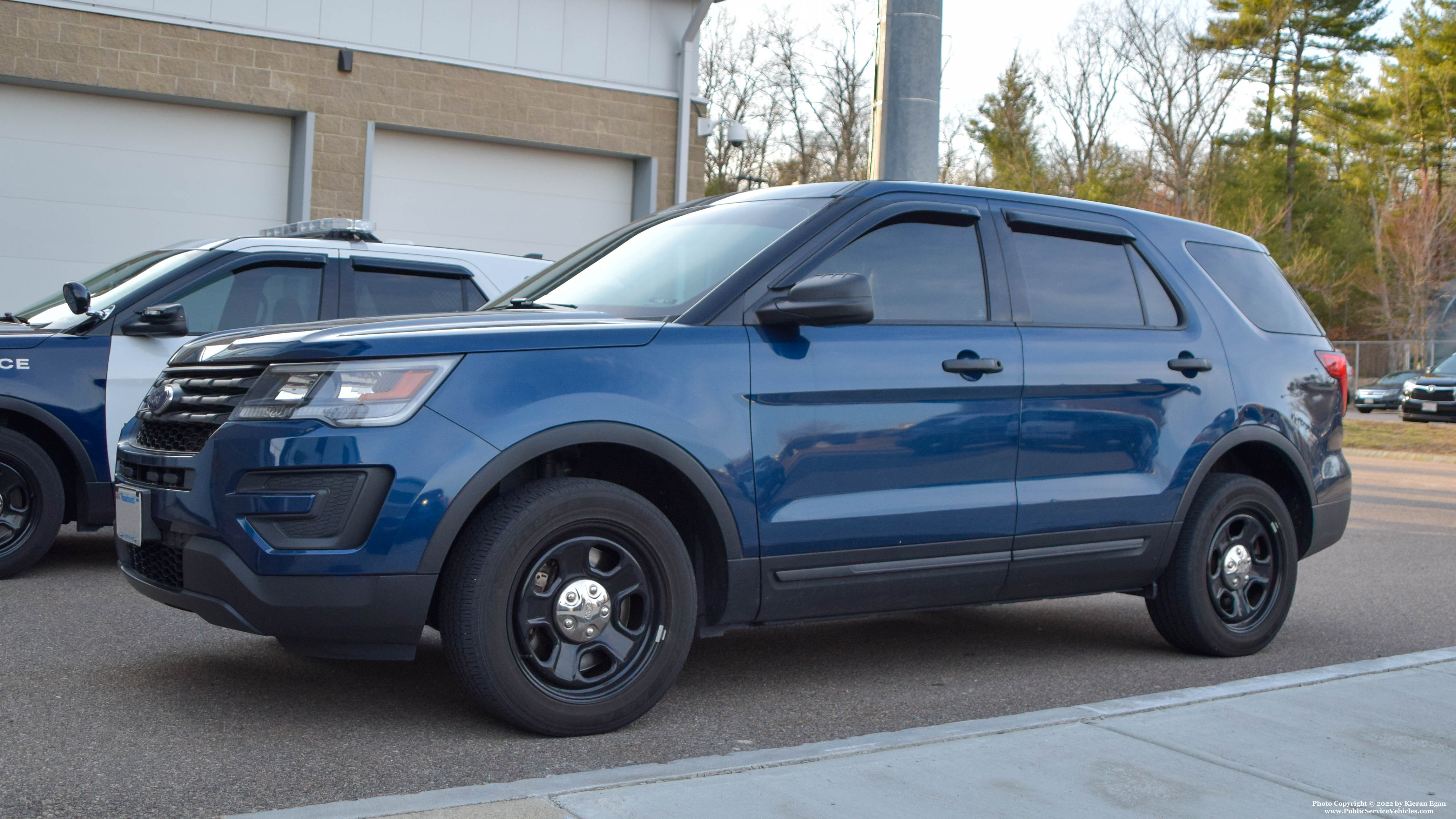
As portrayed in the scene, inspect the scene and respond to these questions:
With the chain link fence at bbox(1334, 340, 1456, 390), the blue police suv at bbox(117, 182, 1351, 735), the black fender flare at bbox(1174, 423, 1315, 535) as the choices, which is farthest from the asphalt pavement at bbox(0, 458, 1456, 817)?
the chain link fence at bbox(1334, 340, 1456, 390)

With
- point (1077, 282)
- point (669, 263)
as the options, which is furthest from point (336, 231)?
point (1077, 282)

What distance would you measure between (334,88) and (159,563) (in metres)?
11.6

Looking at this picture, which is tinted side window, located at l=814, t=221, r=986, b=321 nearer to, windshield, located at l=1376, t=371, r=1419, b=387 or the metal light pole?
the metal light pole

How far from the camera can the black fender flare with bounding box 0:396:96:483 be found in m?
6.54

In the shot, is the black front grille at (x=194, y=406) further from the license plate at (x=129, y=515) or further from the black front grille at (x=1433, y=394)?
the black front grille at (x=1433, y=394)

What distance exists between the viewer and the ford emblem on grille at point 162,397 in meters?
4.33

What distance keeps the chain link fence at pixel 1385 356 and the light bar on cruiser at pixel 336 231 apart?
41684 mm

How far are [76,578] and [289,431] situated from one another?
363 cm

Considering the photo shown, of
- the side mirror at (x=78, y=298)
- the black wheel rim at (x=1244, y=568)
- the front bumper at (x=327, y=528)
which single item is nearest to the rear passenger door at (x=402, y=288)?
the side mirror at (x=78, y=298)

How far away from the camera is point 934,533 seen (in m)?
4.79

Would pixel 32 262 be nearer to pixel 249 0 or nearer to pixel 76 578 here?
pixel 249 0

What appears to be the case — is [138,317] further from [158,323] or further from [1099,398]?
[1099,398]

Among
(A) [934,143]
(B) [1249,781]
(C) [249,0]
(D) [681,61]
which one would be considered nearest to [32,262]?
(C) [249,0]

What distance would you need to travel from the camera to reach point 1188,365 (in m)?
5.55
